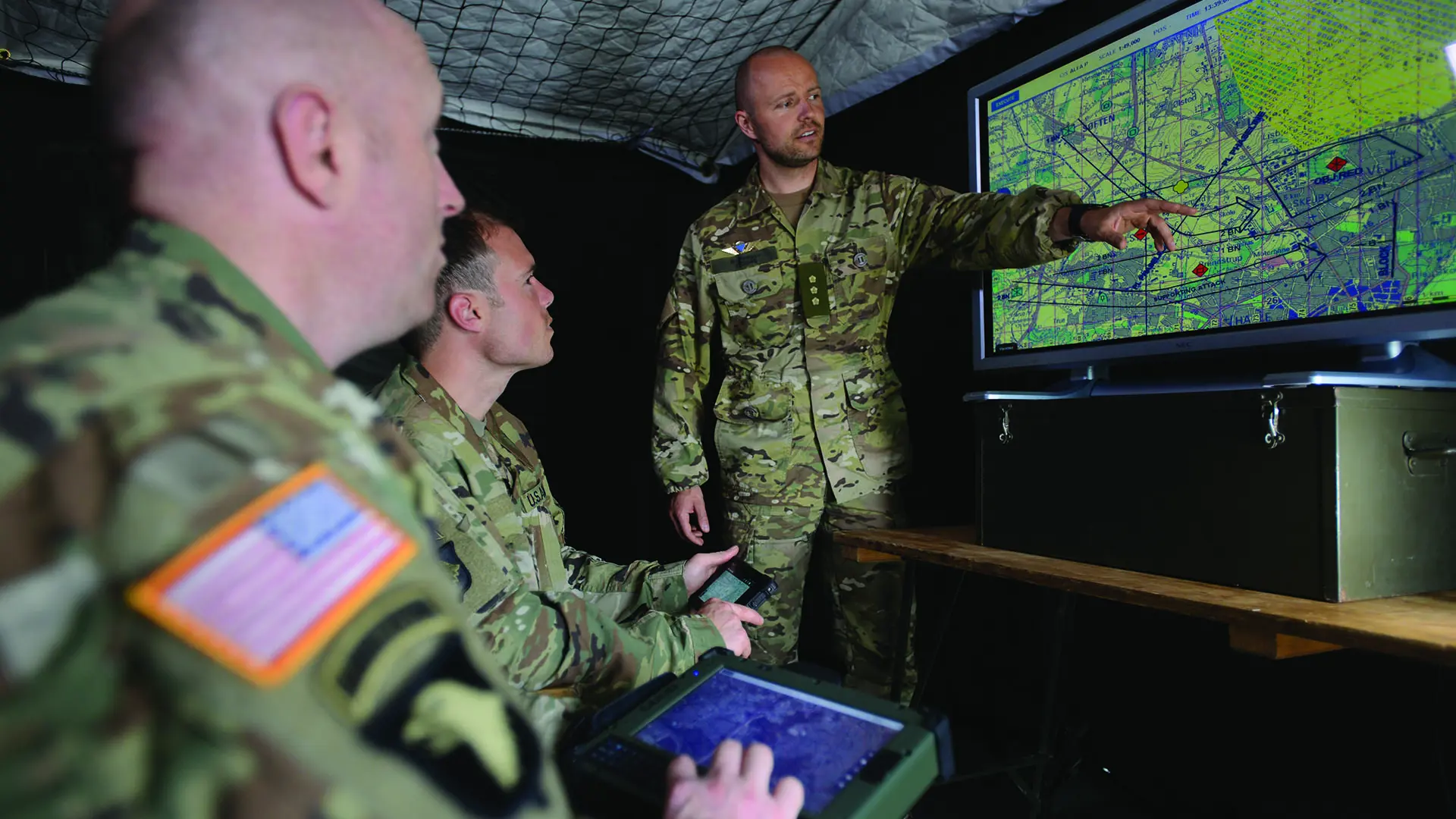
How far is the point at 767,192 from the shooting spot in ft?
6.91

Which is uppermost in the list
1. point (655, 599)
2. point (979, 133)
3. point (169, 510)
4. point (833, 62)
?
point (833, 62)

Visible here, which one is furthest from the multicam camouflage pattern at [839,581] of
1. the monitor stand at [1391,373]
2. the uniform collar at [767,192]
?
the monitor stand at [1391,373]

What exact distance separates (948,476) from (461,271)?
4.75 ft

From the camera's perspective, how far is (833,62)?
2402mm

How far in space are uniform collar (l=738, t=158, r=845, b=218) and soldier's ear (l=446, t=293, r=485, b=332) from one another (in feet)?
3.10

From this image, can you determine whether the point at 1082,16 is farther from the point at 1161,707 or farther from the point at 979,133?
the point at 1161,707

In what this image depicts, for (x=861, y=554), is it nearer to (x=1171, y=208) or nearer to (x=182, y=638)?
(x=1171, y=208)

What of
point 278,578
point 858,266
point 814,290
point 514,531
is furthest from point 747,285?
point 278,578

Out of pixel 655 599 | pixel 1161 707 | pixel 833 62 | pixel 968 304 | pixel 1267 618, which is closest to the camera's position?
pixel 1267 618

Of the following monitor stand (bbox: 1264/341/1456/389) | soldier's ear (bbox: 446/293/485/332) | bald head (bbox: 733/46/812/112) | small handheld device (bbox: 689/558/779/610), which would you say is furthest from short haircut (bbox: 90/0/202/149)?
bald head (bbox: 733/46/812/112)

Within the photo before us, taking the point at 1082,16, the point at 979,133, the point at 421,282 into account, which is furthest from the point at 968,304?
the point at 421,282

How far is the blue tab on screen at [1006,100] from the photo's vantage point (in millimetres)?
1679

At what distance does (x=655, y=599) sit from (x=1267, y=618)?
86 centimetres

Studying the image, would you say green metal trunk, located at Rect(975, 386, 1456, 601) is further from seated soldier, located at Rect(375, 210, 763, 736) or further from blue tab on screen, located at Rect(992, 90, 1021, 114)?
blue tab on screen, located at Rect(992, 90, 1021, 114)
